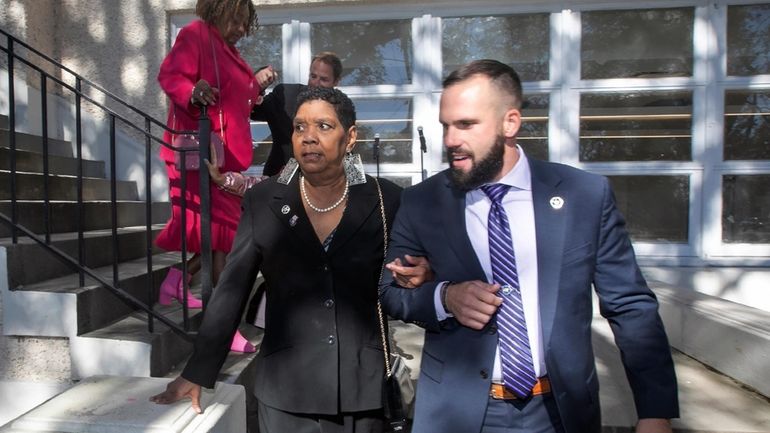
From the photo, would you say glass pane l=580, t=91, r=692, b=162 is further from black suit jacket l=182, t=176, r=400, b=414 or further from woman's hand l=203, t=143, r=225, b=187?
black suit jacket l=182, t=176, r=400, b=414

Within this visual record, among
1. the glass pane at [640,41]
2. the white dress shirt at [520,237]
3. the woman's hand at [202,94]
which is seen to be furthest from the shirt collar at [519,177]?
the glass pane at [640,41]

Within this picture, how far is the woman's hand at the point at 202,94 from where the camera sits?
9.73ft

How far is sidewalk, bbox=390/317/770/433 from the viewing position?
301cm

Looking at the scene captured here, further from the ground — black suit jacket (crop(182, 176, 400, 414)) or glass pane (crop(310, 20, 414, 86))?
glass pane (crop(310, 20, 414, 86))

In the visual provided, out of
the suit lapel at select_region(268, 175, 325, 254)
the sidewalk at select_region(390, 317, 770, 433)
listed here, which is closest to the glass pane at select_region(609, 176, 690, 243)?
the sidewalk at select_region(390, 317, 770, 433)

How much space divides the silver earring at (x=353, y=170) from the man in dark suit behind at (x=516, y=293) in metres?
0.45

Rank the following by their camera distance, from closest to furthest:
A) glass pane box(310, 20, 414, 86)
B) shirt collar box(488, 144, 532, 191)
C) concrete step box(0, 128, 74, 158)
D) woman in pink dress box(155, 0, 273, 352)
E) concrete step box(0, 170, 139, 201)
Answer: shirt collar box(488, 144, 532, 191) < woman in pink dress box(155, 0, 273, 352) < concrete step box(0, 170, 139, 201) < concrete step box(0, 128, 74, 158) < glass pane box(310, 20, 414, 86)

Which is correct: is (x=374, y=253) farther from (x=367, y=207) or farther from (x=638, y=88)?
(x=638, y=88)

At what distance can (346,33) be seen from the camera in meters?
5.96

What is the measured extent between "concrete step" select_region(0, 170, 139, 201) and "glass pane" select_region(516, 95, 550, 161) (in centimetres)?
399

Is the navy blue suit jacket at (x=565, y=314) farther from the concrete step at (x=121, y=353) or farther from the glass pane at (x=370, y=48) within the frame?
the glass pane at (x=370, y=48)

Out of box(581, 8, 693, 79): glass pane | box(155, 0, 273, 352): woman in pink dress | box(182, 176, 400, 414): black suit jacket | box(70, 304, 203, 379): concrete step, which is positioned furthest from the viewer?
box(581, 8, 693, 79): glass pane

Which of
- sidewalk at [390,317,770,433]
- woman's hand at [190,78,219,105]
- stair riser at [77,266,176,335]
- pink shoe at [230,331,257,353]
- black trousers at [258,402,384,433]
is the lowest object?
sidewalk at [390,317,770,433]

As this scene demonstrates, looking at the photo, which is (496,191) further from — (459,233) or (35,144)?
(35,144)
